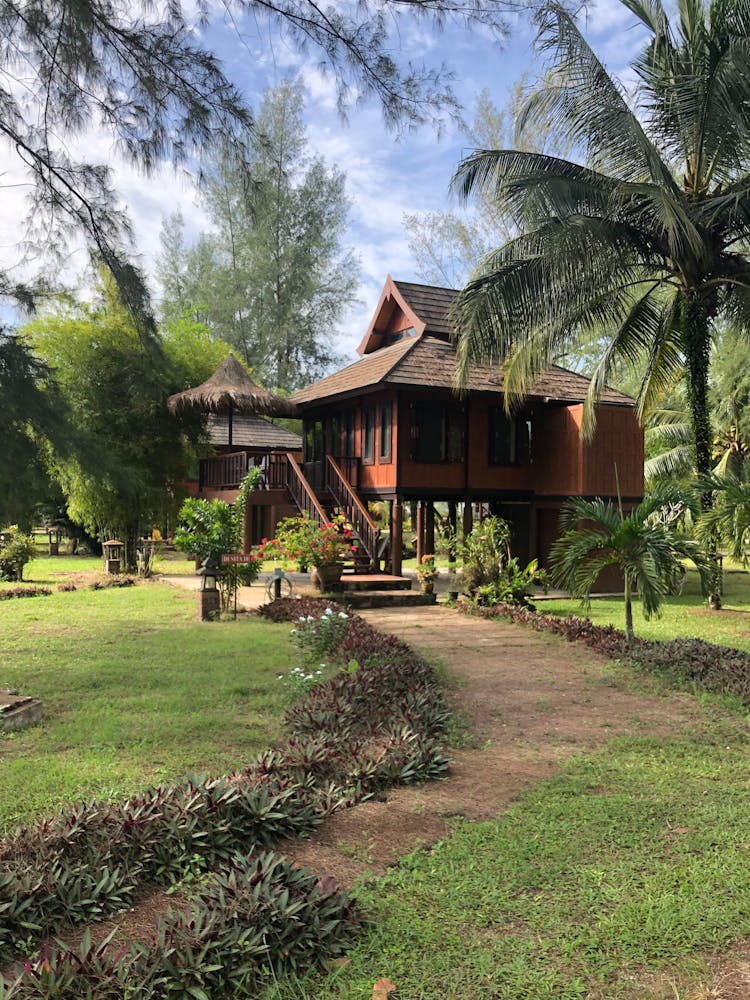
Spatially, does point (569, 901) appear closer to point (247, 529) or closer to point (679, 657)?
point (679, 657)

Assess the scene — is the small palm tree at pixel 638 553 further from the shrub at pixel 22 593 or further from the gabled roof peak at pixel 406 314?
the shrub at pixel 22 593

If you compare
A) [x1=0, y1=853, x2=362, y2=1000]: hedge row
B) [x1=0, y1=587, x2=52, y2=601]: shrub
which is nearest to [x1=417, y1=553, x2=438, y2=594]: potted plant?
[x1=0, y1=587, x2=52, y2=601]: shrub

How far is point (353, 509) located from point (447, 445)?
2297 millimetres

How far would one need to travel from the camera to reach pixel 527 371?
1415cm

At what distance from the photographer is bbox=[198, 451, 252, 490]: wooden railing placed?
18.5m

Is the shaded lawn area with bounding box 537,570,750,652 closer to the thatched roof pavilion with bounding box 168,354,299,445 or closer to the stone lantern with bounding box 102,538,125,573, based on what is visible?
the thatched roof pavilion with bounding box 168,354,299,445

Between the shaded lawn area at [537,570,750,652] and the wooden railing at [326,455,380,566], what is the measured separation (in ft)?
10.8

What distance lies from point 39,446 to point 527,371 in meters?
9.95

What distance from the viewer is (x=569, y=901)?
3.32 m

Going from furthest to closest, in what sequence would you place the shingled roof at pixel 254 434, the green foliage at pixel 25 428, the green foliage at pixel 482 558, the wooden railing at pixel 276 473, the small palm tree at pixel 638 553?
1. the shingled roof at pixel 254 434
2. the wooden railing at pixel 276 473
3. the green foliage at pixel 482 558
4. the small palm tree at pixel 638 553
5. the green foliage at pixel 25 428

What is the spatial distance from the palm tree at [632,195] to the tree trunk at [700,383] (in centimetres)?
2

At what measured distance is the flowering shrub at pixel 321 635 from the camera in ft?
28.6

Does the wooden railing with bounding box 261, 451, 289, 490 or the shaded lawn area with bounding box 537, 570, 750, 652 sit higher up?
the wooden railing with bounding box 261, 451, 289, 490

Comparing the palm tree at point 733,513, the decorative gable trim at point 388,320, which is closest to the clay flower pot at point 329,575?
the palm tree at point 733,513
